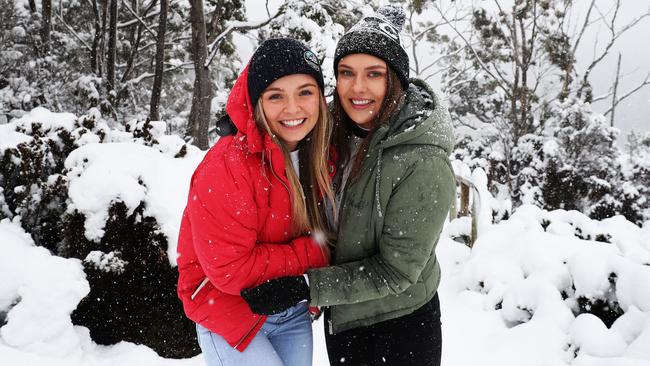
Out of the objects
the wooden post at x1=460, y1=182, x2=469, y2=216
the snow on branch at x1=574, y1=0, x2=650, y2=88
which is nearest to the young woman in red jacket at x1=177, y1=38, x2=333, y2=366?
the wooden post at x1=460, y1=182, x2=469, y2=216

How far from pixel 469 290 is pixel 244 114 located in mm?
3287

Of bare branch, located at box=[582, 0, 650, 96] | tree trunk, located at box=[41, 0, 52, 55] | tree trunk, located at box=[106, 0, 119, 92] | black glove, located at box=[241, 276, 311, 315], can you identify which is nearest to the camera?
black glove, located at box=[241, 276, 311, 315]

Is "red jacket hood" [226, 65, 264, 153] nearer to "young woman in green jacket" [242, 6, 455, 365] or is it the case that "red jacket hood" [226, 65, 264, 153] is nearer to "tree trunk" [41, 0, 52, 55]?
"young woman in green jacket" [242, 6, 455, 365]

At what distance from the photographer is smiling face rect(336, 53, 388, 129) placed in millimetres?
1934

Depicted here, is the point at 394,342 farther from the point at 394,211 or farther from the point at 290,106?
the point at 290,106

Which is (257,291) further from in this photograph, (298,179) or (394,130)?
(394,130)

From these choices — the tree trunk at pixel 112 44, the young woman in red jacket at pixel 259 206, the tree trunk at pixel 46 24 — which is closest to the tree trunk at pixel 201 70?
the tree trunk at pixel 112 44

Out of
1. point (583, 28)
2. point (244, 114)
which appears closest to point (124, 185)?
point (244, 114)

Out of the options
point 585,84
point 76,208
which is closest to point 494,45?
point 585,84

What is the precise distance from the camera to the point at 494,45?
18.8m

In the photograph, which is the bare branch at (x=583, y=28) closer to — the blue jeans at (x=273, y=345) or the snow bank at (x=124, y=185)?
the snow bank at (x=124, y=185)

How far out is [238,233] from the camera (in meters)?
1.68

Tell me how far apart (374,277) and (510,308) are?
241 cm

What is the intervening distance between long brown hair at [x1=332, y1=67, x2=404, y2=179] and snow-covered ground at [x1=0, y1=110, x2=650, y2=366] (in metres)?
2.02
